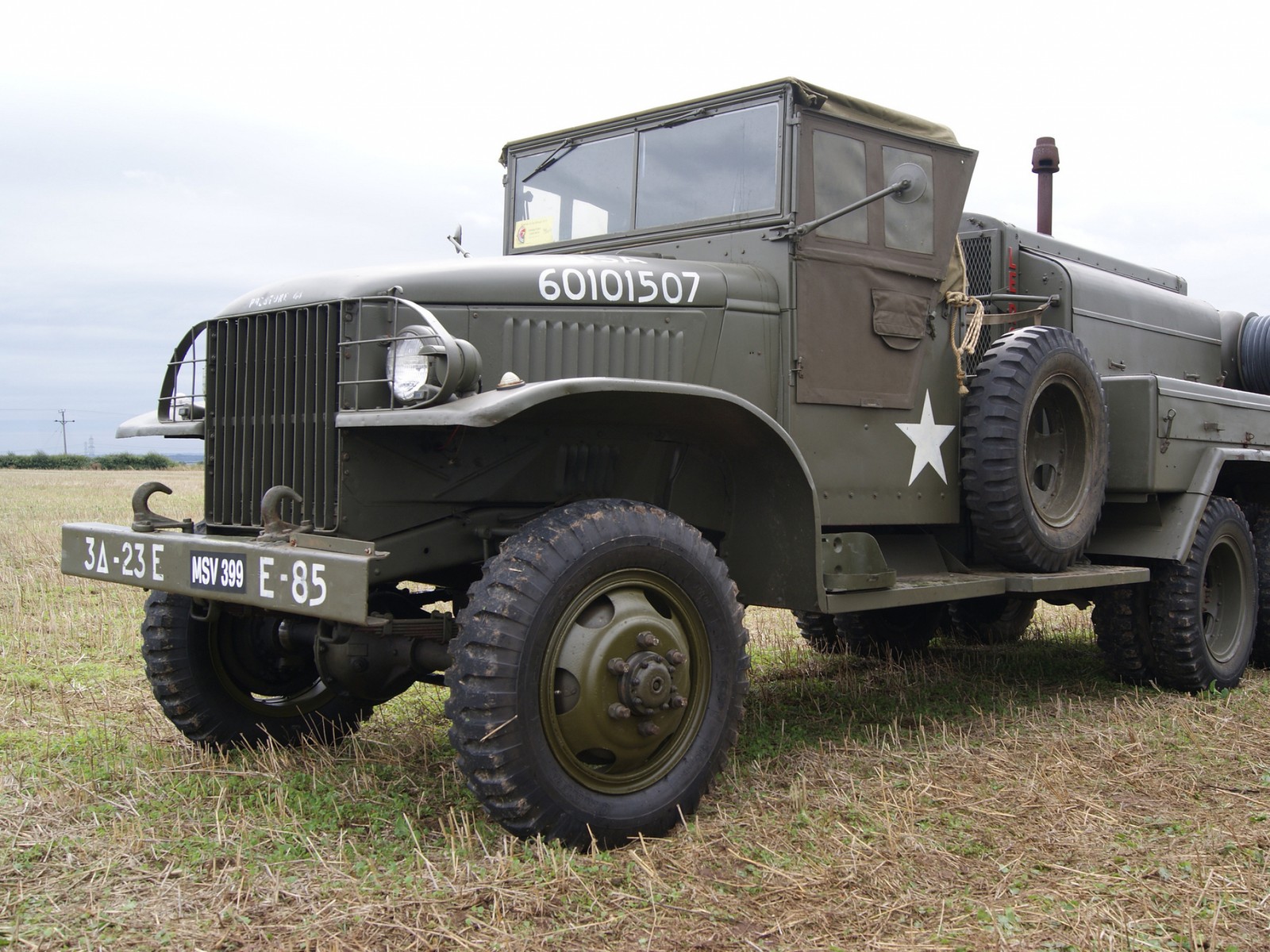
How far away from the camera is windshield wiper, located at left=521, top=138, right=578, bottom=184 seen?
5.20 m

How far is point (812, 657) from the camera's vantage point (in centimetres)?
706

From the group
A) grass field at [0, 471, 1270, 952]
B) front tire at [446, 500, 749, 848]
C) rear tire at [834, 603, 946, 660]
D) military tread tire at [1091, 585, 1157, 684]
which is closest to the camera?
grass field at [0, 471, 1270, 952]

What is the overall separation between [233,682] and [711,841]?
202 centimetres

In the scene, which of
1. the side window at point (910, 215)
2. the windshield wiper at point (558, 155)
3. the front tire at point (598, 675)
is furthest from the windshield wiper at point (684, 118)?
the front tire at point (598, 675)

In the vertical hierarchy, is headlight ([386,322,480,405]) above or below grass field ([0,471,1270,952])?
above

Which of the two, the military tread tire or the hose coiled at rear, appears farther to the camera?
the hose coiled at rear

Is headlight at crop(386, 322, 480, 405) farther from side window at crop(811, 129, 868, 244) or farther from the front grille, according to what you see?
side window at crop(811, 129, 868, 244)

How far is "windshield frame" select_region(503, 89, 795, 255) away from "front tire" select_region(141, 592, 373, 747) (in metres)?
1.98

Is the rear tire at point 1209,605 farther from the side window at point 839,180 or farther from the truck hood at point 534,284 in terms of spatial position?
the truck hood at point 534,284

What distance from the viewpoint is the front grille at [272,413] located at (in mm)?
3539

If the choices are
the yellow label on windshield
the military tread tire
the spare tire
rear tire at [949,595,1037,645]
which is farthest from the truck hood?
rear tire at [949,595,1037,645]

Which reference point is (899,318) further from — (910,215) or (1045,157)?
(1045,157)

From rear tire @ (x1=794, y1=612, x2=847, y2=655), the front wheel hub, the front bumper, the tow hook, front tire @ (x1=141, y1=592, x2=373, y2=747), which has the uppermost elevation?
the tow hook

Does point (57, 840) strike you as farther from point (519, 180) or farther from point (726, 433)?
point (519, 180)
